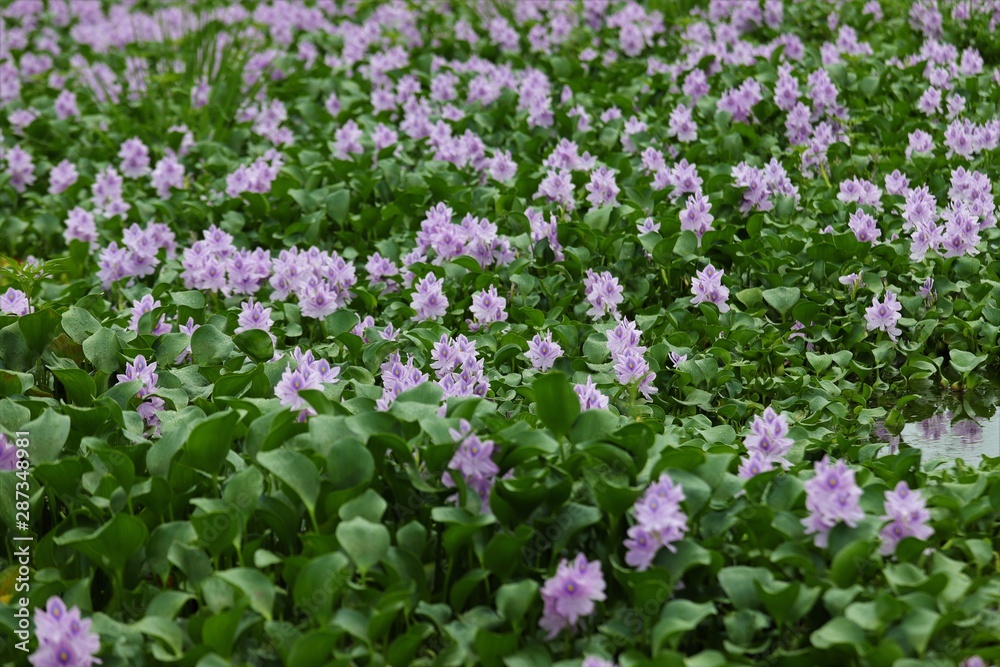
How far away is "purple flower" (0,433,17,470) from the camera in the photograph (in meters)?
2.89

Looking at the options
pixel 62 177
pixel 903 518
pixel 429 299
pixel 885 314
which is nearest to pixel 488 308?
pixel 429 299

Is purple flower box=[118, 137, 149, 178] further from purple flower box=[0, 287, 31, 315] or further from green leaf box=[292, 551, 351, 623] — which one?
green leaf box=[292, 551, 351, 623]

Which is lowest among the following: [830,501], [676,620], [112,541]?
[112,541]

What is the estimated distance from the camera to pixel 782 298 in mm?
4203

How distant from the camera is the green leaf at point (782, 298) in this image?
165 inches

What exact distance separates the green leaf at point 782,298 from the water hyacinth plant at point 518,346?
0.01m

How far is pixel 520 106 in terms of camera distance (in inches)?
257

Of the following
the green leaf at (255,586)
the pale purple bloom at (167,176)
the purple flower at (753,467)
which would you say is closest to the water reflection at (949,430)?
the purple flower at (753,467)

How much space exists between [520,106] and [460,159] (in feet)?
3.45

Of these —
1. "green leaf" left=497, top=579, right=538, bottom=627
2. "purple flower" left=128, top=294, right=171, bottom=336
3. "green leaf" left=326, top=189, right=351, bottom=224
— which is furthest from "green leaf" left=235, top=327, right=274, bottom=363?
"green leaf" left=497, top=579, right=538, bottom=627

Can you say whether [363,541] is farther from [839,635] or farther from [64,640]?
[839,635]

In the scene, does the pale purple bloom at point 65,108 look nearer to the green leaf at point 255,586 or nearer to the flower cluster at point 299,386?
the flower cluster at point 299,386

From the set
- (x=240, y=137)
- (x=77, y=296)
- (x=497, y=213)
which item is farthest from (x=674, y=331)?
(x=240, y=137)

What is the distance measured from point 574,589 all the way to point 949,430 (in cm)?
190
